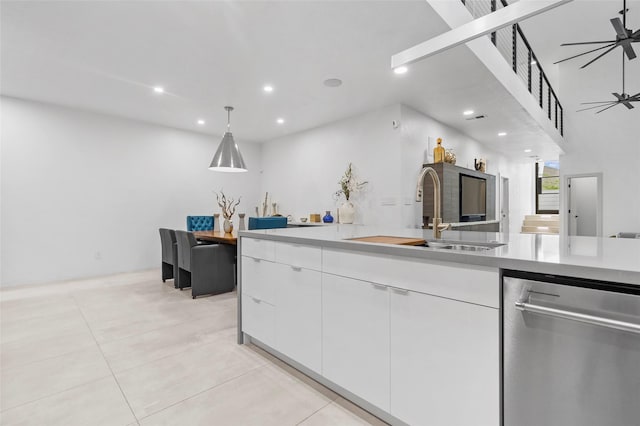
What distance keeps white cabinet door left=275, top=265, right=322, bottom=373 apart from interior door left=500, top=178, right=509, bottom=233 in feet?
26.3

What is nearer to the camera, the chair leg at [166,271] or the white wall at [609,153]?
the chair leg at [166,271]

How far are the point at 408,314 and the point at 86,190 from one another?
220 inches

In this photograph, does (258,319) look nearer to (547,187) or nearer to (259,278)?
(259,278)

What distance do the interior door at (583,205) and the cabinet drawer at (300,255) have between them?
6.30 m

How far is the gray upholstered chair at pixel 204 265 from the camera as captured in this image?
3645mm

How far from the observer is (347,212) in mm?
5094

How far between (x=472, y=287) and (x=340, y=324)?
732 mm

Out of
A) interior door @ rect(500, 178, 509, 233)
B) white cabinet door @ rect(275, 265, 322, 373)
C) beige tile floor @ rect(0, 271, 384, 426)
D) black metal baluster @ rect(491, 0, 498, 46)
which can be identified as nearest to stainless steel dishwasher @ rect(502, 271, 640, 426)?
beige tile floor @ rect(0, 271, 384, 426)

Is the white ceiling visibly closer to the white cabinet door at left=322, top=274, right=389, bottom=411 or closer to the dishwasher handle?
the white cabinet door at left=322, top=274, right=389, bottom=411

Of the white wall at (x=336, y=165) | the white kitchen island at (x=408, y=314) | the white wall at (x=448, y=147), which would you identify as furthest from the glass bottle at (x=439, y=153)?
the white kitchen island at (x=408, y=314)

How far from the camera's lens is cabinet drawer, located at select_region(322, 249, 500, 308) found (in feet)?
3.57

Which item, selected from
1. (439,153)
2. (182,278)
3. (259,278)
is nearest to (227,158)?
(182,278)

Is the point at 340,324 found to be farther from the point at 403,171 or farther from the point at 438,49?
the point at 403,171

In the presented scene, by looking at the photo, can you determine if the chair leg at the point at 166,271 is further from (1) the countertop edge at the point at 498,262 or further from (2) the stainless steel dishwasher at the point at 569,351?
(2) the stainless steel dishwasher at the point at 569,351
